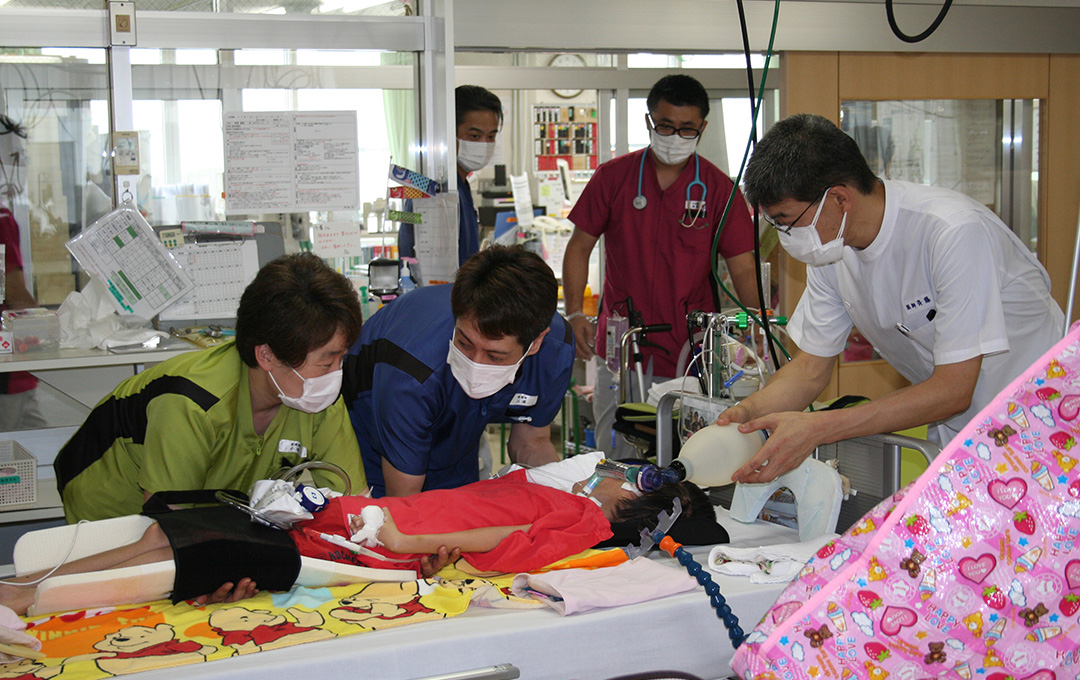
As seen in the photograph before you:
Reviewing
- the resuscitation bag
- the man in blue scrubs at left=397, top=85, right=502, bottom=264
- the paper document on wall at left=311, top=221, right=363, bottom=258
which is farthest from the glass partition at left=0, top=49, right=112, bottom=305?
the resuscitation bag

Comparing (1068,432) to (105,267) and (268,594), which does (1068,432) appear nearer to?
(268,594)

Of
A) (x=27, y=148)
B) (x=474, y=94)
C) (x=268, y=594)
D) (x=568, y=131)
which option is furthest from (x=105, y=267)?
(x=568, y=131)

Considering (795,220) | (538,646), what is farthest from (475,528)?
(795,220)

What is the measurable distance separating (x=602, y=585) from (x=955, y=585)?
30.5 inches

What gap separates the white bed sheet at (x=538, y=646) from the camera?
1428 mm

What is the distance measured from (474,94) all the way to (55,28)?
1.48m

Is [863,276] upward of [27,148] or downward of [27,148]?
downward

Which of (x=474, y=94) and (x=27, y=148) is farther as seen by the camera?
(x=474, y=94)

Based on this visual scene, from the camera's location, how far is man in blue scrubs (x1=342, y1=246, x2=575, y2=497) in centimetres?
194

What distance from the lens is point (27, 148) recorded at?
3281 millimetres

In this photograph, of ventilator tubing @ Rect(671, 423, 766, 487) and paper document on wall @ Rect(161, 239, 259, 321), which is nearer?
ventilator tubing @ Rect(671, 423, 766, 487)

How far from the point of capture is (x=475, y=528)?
194cm

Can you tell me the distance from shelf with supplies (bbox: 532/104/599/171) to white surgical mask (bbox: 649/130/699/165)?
2.87 meters

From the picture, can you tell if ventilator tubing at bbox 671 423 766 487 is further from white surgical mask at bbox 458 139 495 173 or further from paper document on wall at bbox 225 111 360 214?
paper document on wall at bbox 225 111 360 214
